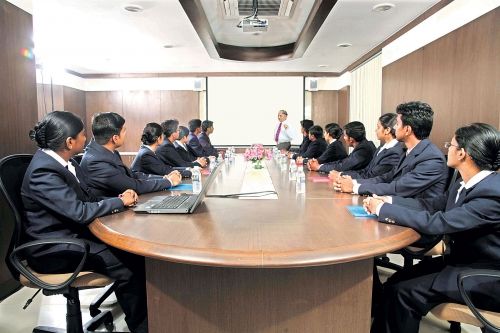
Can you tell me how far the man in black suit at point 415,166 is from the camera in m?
2.07

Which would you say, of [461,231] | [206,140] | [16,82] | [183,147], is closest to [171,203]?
[461,231]

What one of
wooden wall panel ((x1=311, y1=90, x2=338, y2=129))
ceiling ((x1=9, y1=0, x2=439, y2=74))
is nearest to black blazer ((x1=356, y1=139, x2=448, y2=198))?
ceiling ((x1=9, y1=0, x2=439, y2=74))

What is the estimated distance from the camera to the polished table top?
1.18 m

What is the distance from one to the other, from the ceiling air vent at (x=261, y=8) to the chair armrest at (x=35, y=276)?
352 centimetres

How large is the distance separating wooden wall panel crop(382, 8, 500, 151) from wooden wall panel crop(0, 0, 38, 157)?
3.82 m

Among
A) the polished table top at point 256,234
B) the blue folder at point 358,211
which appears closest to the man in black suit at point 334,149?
the polished table top at point 256,234

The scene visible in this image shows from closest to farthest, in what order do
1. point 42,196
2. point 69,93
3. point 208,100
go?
point 42,196 → point 69,93 → point 208,100

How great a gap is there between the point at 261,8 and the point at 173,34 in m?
1.35

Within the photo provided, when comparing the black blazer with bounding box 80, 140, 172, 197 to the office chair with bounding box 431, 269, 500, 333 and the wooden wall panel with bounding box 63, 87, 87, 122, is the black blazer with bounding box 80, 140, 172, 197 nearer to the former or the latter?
the office chair with bounding box 431, 269, 500, 333

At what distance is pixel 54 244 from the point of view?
66.1 inches

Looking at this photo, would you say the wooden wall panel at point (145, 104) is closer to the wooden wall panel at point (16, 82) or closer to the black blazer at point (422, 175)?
the wooden wall panel at point (16, 82)

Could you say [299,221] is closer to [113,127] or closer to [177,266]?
[177,266]

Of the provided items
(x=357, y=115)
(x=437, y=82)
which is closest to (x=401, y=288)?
(x=437, y=82)

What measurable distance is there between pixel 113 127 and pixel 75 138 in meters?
0.35
